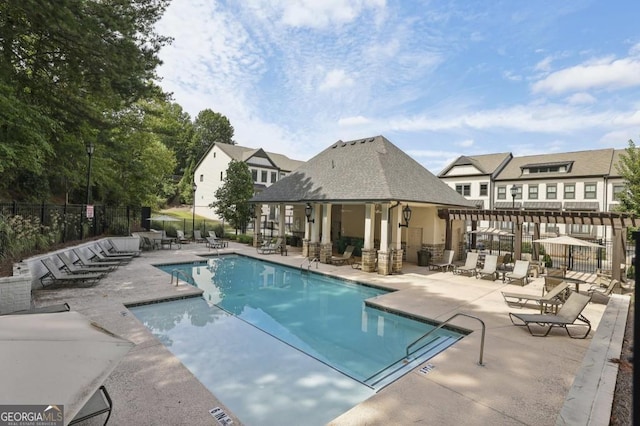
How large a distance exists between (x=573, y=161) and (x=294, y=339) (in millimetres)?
38110

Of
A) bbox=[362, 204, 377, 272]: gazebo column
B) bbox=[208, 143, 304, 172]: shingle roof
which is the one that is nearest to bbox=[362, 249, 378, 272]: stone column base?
bbox=[362, 204, 377, 272]: gazebo column

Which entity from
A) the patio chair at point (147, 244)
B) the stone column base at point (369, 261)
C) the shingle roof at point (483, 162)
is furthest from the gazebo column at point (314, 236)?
the shingle roof at point (483, 162)

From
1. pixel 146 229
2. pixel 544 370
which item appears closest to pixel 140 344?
pixel 544 370

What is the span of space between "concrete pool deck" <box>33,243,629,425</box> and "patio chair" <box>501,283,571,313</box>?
406 mm

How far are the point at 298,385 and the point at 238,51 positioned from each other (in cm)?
1330

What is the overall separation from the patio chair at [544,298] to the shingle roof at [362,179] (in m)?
6.34

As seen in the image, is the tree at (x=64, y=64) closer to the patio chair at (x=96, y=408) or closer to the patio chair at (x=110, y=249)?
the patio chair at (x=110, y=249)

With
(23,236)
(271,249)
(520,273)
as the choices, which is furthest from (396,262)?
(23,236)

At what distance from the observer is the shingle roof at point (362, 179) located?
16.3 meters

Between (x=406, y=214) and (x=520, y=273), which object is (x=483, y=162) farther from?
(x=520, y=273)

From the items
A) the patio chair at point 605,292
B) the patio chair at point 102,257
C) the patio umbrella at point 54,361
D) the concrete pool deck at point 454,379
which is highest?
the patio umbrella at point 54,361

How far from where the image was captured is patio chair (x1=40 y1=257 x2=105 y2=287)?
10.1 m

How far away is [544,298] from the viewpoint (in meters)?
9.20

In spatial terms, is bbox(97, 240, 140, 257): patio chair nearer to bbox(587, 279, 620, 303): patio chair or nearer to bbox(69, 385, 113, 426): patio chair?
bbox(69, 385, 113, 426): patio chair
